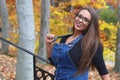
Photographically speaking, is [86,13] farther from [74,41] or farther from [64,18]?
[64,18]

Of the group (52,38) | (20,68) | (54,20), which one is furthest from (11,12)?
(52,38)

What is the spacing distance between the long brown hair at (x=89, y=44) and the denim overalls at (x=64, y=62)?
0.07 m

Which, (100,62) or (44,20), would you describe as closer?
(100,62)

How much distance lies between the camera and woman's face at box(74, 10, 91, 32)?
3.34 meters

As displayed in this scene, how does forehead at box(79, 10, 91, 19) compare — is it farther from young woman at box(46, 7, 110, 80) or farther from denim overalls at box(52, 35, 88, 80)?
denim overalls at box(52, 35, 88, 80)

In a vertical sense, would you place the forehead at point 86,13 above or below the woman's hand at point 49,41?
above

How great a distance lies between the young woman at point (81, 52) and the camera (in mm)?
3223

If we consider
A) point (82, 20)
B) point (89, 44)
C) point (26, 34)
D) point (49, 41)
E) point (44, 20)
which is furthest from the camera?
point (44, 20)

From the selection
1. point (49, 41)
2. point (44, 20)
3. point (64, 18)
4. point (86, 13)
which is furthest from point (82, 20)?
point (64, 18)

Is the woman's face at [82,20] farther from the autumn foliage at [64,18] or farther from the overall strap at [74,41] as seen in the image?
the autumn foliage at [64,18]

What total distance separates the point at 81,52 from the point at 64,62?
0.21m

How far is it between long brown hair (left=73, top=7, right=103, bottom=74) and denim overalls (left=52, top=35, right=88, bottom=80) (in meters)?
0.07

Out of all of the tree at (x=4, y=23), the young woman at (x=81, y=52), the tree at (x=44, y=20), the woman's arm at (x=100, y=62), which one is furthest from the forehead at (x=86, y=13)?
the tree at (x=4, y=23)

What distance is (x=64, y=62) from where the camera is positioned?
130 inches
